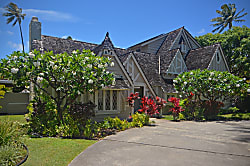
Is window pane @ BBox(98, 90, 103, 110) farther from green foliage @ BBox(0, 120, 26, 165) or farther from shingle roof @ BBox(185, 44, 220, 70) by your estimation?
shingle roof @ BBox(185, 44, 220, 70)

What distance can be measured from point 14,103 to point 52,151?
14943 mm

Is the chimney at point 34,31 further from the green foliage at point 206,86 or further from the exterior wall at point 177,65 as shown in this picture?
the exterior wall at point 177,65

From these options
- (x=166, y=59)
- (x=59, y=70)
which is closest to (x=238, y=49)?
(x=166, y=59)

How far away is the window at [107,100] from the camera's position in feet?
44.8

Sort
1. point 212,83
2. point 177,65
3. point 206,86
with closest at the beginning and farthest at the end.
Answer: point 212,83
point 206,86
point 177,65

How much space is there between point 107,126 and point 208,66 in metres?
17.8

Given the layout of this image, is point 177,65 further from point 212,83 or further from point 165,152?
point 165,152

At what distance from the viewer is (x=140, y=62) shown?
22328 millimetres

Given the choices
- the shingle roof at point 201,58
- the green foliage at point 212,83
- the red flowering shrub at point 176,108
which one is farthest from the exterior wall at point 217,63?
the red flowering shrub at point 176,108

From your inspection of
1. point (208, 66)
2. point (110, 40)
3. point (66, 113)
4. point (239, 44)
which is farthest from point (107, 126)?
point (239, 44)

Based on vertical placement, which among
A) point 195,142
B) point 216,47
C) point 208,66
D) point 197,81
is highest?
point 216,47

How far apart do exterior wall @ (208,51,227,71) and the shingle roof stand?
626 millimetres

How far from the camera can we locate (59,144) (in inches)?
308

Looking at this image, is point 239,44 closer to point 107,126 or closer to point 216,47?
point 216,47
